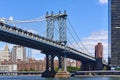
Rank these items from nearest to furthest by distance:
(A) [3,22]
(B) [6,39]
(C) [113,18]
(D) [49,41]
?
1. (A) [3,22]
2. (B) [6,39]
3. (D) [49,41]
4. (C) [113,18]

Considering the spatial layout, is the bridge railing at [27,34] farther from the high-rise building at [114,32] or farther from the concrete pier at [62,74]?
the high-rise building at [114,32]

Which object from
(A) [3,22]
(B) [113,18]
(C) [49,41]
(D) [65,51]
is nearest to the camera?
(A) [3,22]

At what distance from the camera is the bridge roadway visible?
109 m

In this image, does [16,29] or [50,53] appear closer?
[16,29]

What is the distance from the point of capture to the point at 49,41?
5344 inches

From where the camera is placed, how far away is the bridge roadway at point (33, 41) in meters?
109

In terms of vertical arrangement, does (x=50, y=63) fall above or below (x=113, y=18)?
below

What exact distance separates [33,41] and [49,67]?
40.6m

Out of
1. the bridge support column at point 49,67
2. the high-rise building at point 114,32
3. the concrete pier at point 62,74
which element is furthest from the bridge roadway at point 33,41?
the high-rise building at point 114,32

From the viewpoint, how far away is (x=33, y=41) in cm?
12494

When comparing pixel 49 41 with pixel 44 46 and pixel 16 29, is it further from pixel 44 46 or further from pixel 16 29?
pixel 16 29

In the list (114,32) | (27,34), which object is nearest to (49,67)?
(114,32)

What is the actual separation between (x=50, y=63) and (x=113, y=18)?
45.0 metres

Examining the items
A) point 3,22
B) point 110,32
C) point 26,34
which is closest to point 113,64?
point 110,32
